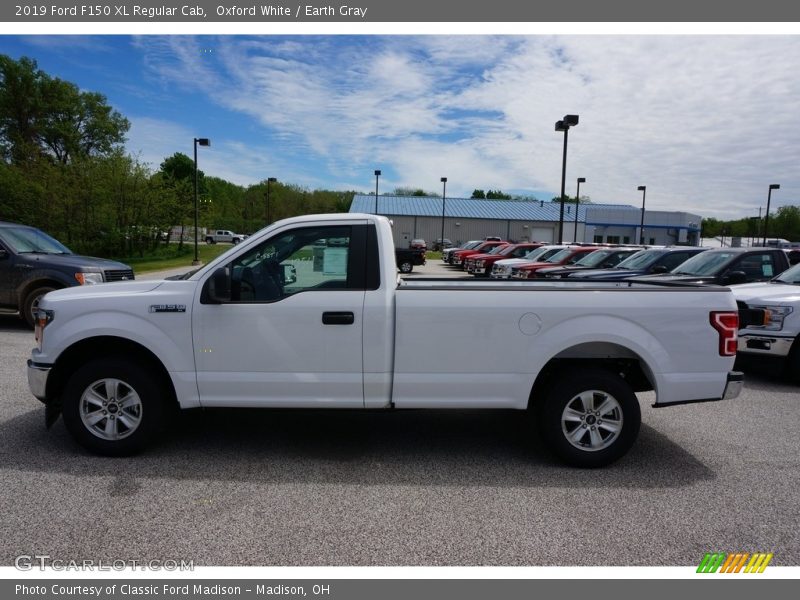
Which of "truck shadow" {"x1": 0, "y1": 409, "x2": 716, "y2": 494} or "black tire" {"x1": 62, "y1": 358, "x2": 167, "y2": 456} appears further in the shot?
"black tire" {"x1": 62, "y1": 358, "x2": 167, "y2": 456}

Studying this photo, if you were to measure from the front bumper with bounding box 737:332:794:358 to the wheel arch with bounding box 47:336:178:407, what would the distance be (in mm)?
7142

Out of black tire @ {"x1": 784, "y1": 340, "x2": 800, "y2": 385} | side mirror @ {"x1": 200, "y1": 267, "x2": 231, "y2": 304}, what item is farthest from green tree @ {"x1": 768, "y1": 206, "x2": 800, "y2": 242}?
side mirror @ {"x1": 200, "y1": 267, "x2": 231, "y2": 304}

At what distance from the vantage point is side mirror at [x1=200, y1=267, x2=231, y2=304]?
435 centimetres

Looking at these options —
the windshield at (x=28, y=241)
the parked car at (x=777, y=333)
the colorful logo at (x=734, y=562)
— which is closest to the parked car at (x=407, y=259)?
the windshield at (x=28, y=241)

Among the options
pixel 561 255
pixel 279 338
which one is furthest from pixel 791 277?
pixel 561 255

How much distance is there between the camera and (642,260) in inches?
546

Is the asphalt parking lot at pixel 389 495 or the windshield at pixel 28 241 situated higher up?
the windshield at pixel 28 241

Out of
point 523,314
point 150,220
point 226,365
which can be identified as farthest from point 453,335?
point 150,220

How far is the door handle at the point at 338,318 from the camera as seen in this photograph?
4.44 metres

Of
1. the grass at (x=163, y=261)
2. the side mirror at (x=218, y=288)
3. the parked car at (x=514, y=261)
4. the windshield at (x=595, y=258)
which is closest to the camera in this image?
the side mirror at (x=218, y=288)

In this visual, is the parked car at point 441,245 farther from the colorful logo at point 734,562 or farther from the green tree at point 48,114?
the colorful logo at point 734,562

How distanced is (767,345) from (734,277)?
7.73 ft

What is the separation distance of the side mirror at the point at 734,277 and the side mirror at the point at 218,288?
8568mm

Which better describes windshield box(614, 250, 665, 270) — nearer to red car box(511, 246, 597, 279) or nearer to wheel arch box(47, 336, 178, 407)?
red car box(511, 246, 597, 279)
